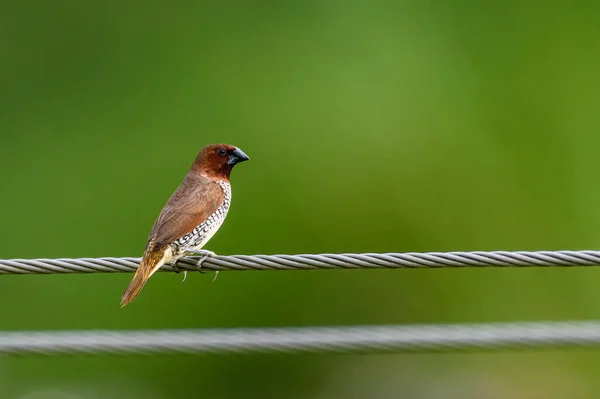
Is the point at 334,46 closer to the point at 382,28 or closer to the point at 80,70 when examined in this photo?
the point at 382,28

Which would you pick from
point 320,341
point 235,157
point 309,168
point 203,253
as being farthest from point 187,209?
point 309,168

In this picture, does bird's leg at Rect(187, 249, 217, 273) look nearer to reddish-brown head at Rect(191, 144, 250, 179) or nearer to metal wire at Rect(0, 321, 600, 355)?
metal wire at Rect(0, 321, 600, 355)

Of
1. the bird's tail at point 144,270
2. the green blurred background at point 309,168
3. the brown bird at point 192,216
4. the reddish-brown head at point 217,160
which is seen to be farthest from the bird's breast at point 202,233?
the green blurred background at point 309,168

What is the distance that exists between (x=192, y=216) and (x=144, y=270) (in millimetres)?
811

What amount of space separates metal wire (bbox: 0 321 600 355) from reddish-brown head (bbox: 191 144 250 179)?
122 cm

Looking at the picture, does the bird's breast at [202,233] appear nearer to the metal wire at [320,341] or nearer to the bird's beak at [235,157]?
the bird's beak at [235,157]

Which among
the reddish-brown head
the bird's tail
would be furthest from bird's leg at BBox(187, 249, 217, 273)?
the reddish-brown head

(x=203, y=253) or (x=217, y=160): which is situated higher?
(x=217, y=160)

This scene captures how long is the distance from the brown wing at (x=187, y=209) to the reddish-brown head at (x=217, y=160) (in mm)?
147

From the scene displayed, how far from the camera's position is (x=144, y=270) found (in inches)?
250

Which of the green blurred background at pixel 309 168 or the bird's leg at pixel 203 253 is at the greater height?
the green blurred background at pixel 309 168

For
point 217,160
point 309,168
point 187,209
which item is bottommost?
point 187,209

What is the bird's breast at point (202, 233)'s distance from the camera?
685 cm

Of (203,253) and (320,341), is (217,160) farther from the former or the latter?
(320,341)
